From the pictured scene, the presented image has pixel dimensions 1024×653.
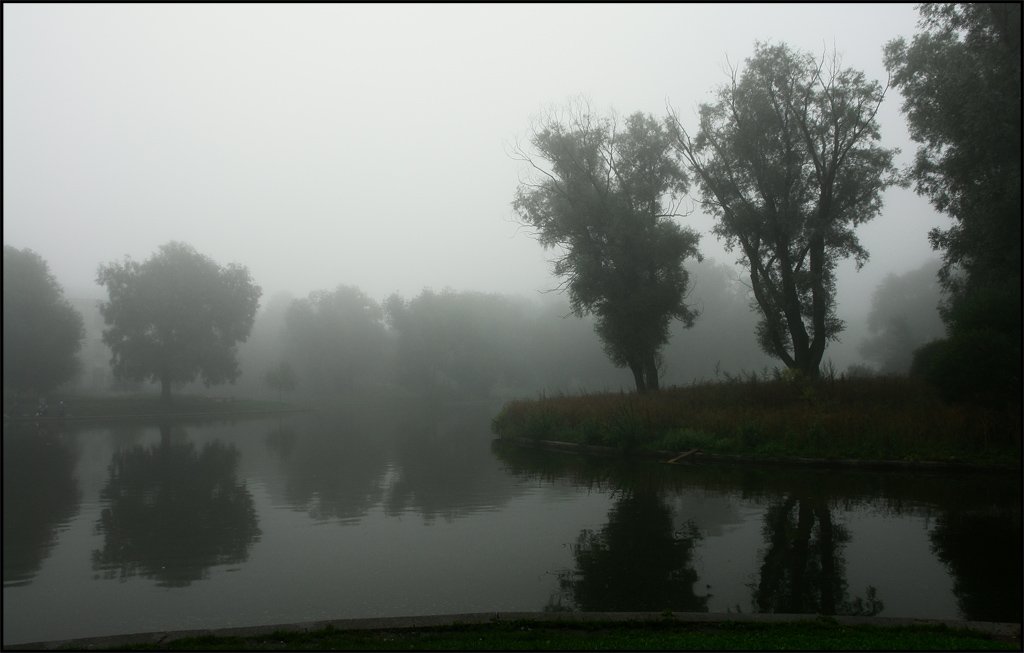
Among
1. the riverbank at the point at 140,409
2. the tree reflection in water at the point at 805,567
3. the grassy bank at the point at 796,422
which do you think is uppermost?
the riverbank at the point at 140,409

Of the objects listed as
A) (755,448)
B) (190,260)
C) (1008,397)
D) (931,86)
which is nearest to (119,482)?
(755,448)

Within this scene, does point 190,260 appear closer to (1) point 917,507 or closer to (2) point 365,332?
(2) point 365,332

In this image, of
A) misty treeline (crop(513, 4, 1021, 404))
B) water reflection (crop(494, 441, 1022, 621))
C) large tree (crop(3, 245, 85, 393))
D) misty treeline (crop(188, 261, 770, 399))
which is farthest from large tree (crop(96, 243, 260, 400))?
water reflection (crop(494, 441, 1022, 621))

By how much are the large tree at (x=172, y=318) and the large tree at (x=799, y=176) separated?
46804 millimetres

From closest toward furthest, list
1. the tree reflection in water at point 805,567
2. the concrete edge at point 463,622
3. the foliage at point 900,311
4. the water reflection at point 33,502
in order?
the concrete edge at point 463,622
the tree reflection in water at point 805,567
the water reflection at point 33,502
the foliage at point 900,311

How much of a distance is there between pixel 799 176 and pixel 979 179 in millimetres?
8546

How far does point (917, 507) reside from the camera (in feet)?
35.4

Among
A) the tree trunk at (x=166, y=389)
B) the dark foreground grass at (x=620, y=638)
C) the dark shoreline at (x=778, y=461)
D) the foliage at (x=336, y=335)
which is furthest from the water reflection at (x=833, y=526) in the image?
the foliage at (x=336, y=335)

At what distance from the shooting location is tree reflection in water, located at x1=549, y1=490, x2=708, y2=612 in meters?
6.78

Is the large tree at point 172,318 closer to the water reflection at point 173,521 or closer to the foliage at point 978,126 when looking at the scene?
the water reflection at point 173,521

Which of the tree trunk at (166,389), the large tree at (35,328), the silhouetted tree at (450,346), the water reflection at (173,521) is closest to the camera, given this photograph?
the water reflection at (173,521)

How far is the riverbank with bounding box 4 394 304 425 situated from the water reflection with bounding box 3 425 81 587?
2417 centimetres

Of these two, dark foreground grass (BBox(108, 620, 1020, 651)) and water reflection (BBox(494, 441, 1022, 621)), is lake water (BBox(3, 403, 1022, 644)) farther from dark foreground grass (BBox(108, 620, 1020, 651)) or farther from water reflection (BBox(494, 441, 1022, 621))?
dark foreground grass (BBox(108, 620, 1020, 651))

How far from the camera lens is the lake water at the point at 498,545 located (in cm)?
677
